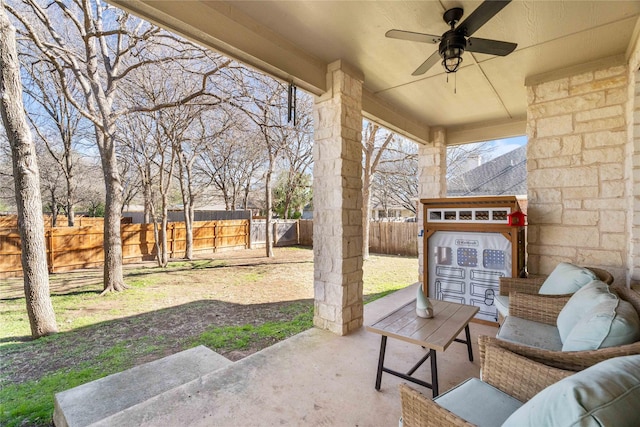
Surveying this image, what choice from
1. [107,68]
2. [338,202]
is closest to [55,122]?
[107,68]

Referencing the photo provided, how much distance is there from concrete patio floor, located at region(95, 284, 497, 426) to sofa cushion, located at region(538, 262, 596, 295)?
860 millimetres

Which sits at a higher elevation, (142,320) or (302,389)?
(302,389)

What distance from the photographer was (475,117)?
468 centimetres

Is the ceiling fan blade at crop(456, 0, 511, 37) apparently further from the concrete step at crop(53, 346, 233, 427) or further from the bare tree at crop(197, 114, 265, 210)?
the bare tree at crop(197, 114, 265, 210)

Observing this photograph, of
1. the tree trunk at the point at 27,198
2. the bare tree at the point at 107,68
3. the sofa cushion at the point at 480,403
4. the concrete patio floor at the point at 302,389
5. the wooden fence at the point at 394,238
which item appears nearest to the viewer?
the sofa cushion at the point at 480,403

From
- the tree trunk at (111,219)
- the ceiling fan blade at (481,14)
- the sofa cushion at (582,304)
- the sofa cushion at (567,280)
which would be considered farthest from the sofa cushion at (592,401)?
the tree trunk at (111,219)

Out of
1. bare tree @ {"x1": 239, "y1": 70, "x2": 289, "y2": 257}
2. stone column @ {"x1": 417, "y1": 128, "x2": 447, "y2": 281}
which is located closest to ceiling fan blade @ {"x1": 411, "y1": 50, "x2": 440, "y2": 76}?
stone column @ {"x1": 417, "y1": 128, "x2": 447, "y2": 281}

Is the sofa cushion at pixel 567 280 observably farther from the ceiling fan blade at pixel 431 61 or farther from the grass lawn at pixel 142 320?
the grass lawn at pixel 142 320

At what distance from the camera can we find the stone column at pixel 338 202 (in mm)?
2951

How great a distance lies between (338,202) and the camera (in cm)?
296

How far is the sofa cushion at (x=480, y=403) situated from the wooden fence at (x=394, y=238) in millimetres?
8587

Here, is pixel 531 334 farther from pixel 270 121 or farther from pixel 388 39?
pixel 270 121

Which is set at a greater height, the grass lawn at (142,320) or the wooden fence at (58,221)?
the wooden fence at (58,221)

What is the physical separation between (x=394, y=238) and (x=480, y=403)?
29.9ft
